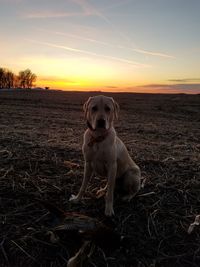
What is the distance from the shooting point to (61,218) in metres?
4.33

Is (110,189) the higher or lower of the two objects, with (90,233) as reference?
higher

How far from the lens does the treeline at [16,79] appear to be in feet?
396

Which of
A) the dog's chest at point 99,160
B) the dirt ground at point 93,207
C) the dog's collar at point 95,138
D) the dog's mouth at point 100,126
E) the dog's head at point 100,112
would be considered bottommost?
the dirt ground at point 93,207

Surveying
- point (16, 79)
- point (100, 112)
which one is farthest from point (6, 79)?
point (100, 112)

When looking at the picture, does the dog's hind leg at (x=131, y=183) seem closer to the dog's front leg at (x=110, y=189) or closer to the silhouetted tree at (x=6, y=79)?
the dog's front leg at (x=110, y=189)

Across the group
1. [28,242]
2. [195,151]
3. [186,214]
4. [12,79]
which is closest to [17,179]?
[28,242]

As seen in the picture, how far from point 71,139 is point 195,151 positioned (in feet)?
10.7

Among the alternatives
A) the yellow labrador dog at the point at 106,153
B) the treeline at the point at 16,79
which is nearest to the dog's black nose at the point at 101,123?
the yellow labrador dog at the point at 106,153

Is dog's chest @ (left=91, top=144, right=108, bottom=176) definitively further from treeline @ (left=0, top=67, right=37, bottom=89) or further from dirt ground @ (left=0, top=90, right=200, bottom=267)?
treeline @ (left=0, top=67, right=37, bottom=89)

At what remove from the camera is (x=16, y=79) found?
130 meters

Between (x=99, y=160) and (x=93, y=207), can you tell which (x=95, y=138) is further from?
(x=93, y=207)

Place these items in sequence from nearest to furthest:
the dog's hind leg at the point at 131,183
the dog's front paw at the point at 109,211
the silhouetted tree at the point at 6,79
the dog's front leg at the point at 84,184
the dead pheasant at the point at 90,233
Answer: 1. the dead pheasant at the point at 90,233
2. the dog's front paw at the point at 109,211
3. the dog's front leg at the point at 84,184
4. the dog's hind leg at the point at 131,183
5. the silhouetted tree at the point at 6,79

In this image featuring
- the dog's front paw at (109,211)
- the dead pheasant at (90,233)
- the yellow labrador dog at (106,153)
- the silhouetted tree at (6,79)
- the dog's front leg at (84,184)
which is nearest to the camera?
the dead pheasant at (90,233)

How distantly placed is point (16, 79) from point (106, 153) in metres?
130
